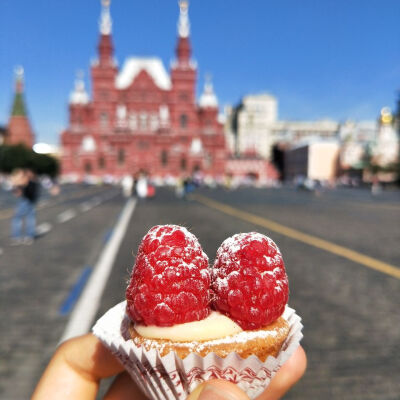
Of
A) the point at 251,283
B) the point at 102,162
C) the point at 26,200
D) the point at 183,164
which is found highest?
the point at 251,283

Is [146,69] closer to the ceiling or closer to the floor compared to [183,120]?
closer to the ceiling

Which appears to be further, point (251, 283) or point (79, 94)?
point (79, 94)

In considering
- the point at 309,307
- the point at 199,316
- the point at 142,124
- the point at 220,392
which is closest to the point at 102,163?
the point at 142,124

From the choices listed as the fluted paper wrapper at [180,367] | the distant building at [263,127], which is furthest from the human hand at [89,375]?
the distant building at [263,127]

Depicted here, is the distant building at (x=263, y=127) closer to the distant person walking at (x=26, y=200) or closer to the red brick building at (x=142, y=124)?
the red brick building at (x=142, y=124)

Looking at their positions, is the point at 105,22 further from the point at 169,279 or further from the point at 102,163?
the point at 169,279

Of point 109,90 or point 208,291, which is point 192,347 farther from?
point 109,90
